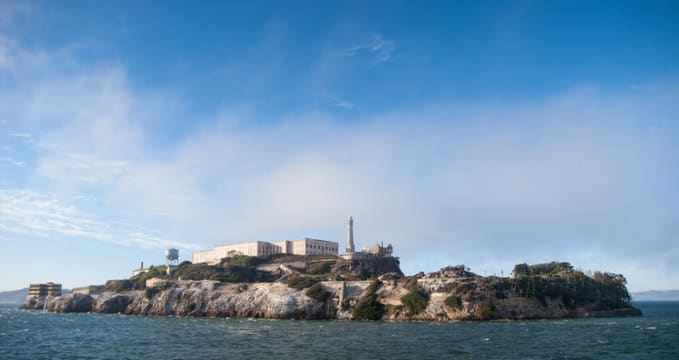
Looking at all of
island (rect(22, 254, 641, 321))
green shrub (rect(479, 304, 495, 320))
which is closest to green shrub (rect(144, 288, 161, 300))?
island (rect(22, 254, 641, 321))

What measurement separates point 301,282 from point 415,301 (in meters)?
34.6

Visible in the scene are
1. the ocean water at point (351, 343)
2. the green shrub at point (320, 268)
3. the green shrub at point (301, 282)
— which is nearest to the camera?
the ocean water at point (351, 343)

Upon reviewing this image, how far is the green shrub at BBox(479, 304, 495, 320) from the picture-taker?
113 meters

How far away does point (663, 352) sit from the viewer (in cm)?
5850

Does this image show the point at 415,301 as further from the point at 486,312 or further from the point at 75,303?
the point at 75,303

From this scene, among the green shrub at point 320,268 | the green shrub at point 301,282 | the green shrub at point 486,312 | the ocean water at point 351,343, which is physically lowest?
the ocean water at point 351,343

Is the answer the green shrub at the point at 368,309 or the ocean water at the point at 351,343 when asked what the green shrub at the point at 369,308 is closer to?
the green shrub at the point at 368,309

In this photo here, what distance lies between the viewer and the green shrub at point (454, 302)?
11469cm

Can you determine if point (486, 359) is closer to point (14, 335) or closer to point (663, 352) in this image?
point (663, 352)

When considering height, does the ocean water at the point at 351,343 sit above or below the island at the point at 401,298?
below

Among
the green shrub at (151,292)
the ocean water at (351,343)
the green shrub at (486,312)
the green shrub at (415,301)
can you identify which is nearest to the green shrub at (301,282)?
the green shrub at (415,301)

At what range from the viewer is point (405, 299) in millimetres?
120750

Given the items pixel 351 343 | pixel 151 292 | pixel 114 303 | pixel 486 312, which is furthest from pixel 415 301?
pixel 114 303

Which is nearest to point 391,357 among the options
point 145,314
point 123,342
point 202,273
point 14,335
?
point 123,342
